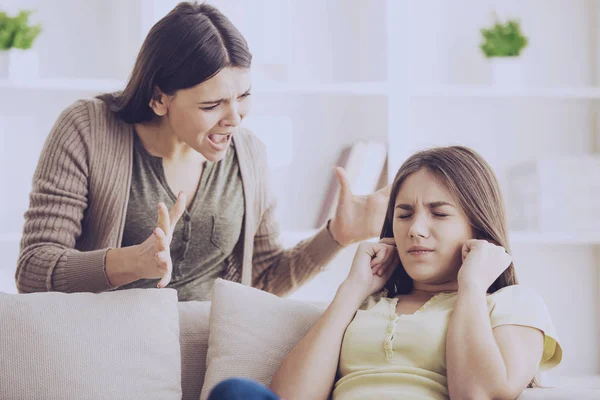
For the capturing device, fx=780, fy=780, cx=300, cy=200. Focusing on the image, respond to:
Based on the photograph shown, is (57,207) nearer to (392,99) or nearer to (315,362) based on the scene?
(315,362)

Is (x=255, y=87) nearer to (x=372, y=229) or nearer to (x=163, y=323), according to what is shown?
(x=372, y=229)

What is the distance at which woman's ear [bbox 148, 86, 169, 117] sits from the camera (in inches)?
71.1

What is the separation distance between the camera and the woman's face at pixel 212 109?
174 centimetres

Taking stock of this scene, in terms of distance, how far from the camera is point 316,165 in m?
2.83

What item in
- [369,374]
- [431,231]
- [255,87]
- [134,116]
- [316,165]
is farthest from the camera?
[316,165]

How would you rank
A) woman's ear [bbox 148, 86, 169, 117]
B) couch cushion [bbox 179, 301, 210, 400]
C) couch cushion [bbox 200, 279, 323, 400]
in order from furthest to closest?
woman's ear [bbox 148, 86, 169, 117]
couch cushion [bbox 179, 301, 210, 400]
couch cushion [bbox 200, 279, 323, 400]

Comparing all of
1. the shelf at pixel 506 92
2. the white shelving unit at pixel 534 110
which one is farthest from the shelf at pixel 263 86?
the white shelving unit at pixel 534 110

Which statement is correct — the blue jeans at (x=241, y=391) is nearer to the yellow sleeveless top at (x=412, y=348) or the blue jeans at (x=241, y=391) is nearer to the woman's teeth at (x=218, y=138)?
the yellow sleeveless top at (x=412, y=348)

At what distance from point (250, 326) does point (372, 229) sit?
0.50 metres

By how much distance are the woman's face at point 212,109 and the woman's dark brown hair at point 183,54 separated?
0.02m

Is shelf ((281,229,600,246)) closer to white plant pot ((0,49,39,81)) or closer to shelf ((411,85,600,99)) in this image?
shelf ((411,85,600,99))

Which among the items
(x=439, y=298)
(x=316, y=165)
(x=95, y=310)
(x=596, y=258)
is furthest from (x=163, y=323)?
(x=596, y=258)

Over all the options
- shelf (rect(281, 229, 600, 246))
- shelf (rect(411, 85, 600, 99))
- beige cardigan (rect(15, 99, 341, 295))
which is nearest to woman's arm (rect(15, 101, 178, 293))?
beige cardigan (rect(15, 99, 341, 295))

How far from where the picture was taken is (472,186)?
1515mm
